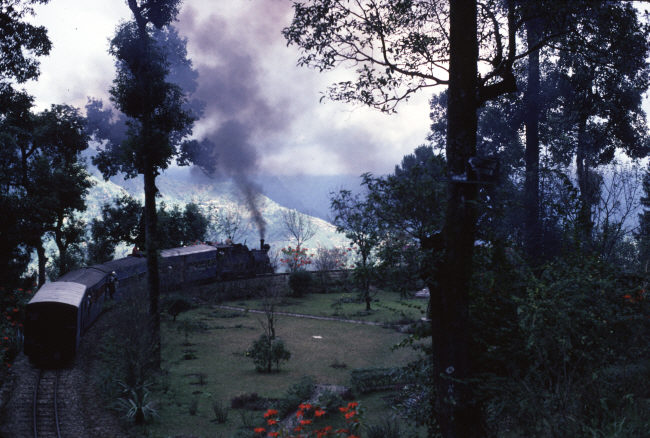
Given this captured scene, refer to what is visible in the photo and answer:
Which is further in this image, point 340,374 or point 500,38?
point 340,374

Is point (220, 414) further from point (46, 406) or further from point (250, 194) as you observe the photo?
point (250, 194)

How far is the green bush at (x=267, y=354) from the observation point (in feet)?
56.4

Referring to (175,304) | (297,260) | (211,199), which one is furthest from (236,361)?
(211,199)

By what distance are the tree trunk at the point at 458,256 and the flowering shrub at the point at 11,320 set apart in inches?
576

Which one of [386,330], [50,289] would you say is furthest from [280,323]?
[50,289]

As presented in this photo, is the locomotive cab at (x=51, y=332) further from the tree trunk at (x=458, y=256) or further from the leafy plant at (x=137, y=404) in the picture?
the tree trunk at (x=458, y=256)

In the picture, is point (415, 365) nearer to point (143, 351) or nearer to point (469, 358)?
point (469, 358)

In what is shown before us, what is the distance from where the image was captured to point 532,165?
23719mm

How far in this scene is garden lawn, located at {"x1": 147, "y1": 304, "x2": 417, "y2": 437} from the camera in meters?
13.0

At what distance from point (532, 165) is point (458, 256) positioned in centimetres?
1925

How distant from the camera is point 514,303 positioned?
274 inches

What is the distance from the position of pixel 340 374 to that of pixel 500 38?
41.1ft

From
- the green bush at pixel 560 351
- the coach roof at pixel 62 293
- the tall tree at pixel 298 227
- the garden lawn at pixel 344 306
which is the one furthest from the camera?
the tall tree at pixel 298 227

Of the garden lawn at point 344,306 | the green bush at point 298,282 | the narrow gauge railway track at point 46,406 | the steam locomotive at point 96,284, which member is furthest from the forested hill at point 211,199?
the narrow gauge railway track at point 46,406
